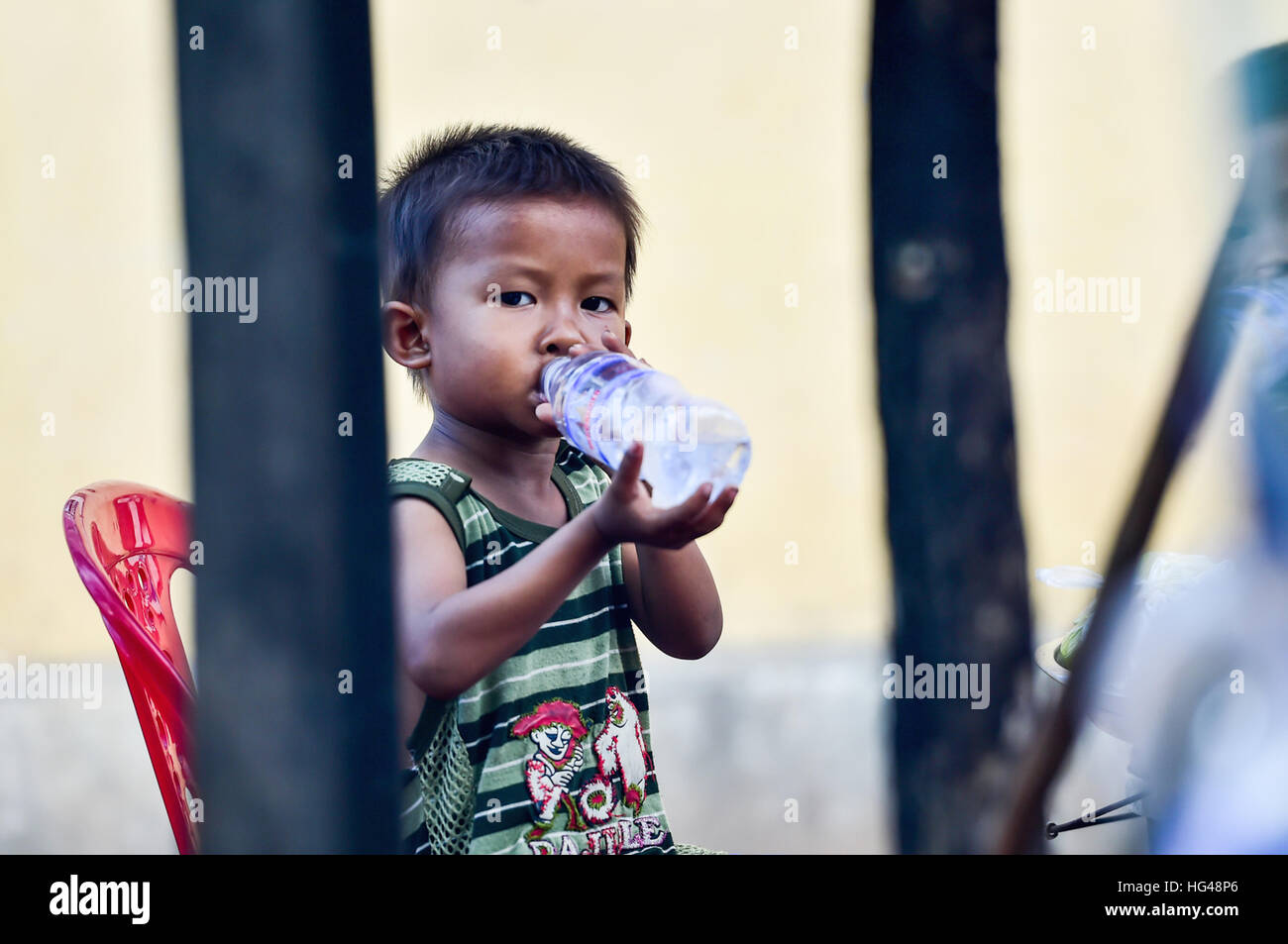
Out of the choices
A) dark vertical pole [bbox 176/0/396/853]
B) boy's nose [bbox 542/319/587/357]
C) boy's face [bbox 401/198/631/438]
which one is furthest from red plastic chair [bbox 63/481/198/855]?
boy's nose [bbox 542/319/587/357]

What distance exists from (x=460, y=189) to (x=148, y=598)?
66 cm

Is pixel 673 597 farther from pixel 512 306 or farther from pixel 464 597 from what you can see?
pixel 512 306

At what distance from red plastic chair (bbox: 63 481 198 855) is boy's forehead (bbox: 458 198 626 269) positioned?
0.53m

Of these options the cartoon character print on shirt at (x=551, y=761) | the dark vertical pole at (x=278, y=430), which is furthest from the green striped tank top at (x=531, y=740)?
Result: the dark vertical pole at (x=278, y=430)

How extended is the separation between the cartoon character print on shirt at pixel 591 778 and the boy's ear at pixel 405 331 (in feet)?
1.49

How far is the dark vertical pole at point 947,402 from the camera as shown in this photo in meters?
1.62

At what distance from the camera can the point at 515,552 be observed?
1.33 metres

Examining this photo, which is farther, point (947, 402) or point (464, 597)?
point (947, 402)

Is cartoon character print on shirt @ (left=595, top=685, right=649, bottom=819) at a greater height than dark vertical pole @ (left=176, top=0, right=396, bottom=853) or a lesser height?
lesser

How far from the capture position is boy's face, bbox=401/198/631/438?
1.32 meters

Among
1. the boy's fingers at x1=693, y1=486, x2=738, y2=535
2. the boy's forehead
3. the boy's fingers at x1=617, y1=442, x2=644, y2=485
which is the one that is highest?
the boy's forehead

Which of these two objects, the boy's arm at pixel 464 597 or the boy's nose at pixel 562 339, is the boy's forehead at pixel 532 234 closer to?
the boy's nose at pixel 562 339

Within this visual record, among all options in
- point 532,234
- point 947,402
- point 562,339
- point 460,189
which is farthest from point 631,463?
point 947,402

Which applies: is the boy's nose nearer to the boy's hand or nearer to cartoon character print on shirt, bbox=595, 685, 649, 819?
the boy's hand
